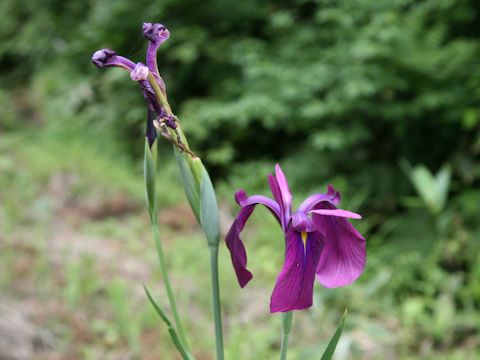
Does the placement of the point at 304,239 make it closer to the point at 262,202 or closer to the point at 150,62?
the point at 262,202

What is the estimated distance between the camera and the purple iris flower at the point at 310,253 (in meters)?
0.58

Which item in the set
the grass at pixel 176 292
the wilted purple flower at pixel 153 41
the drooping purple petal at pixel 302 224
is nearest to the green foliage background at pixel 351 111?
the grass at pixel 176 292

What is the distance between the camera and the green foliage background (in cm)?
240

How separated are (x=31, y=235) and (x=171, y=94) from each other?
1.90 meters

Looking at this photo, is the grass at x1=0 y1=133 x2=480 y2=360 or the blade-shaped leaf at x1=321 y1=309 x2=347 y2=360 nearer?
the blade-shaped leaf at x1=321 y1=309 x2=347 y2=360

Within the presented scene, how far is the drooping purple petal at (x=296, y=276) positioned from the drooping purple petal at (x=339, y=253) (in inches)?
0.7

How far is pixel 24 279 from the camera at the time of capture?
198cm

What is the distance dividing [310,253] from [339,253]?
40 mm

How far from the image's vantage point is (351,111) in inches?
119

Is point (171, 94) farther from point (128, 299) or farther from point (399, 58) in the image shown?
point (128, 299)

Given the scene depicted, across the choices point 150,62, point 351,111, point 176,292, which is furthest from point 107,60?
point 351,111

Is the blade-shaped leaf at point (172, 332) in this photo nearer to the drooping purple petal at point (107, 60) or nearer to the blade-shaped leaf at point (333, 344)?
the blade-shaped leaf at point (333, 344)

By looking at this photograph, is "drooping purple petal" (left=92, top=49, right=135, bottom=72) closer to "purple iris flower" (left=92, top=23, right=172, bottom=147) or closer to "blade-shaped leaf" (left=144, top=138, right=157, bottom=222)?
"purple iris flower" (left=92, top=23, right=172, bottom=147)

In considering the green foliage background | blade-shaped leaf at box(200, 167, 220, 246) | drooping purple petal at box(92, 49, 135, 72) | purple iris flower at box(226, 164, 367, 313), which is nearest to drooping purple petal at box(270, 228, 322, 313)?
purple iris flower at box(226, 164, 367, 313)
